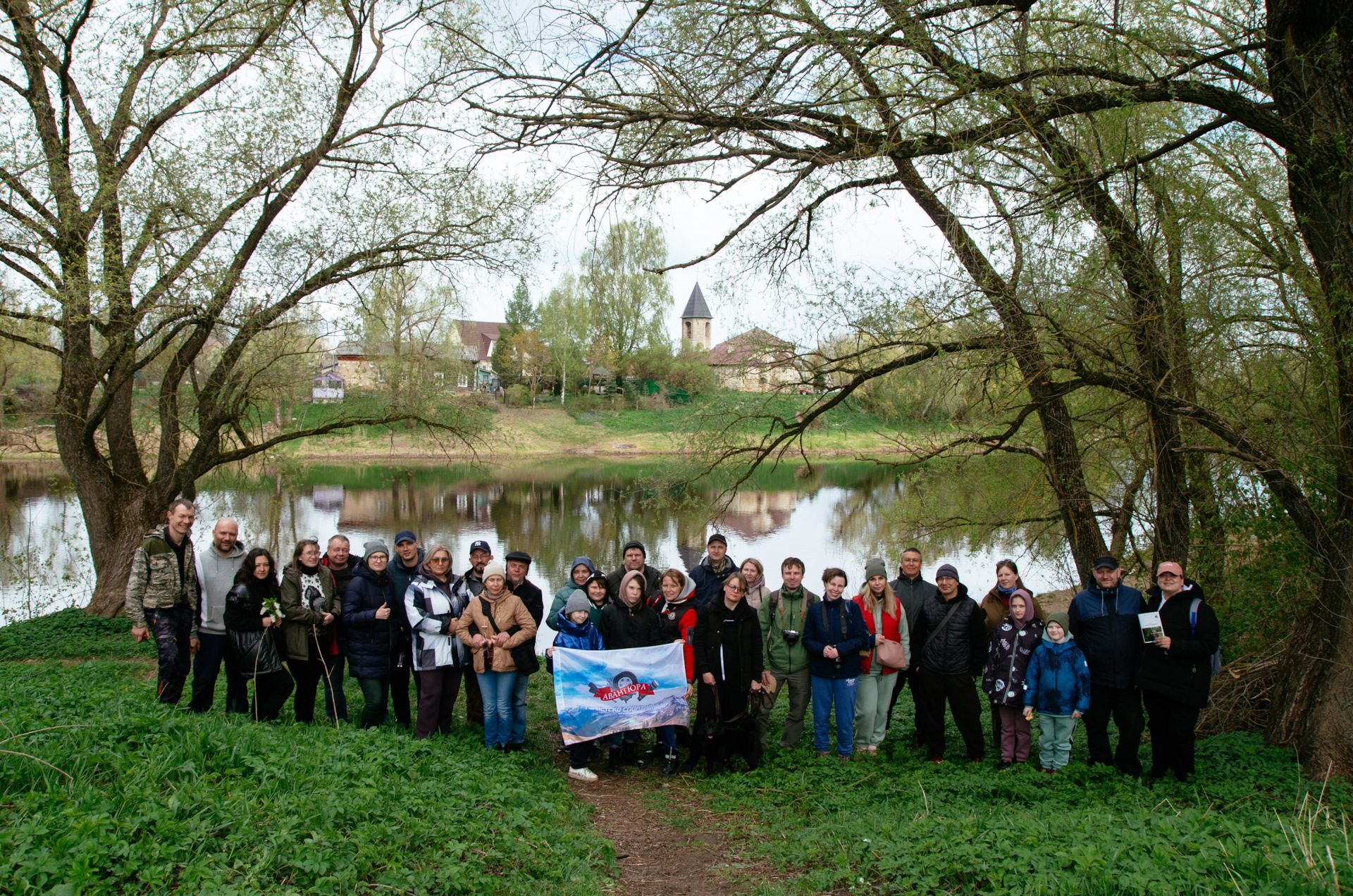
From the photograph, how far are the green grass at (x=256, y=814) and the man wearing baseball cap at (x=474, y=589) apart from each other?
130 cm

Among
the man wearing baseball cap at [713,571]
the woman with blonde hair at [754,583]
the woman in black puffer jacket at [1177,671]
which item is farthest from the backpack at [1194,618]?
the man wearing baseball cap at [713,571]

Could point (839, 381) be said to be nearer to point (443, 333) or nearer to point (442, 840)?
point (442, 840)

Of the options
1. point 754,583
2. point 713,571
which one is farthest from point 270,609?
point 754,583

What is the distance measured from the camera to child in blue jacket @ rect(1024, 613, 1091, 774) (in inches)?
240

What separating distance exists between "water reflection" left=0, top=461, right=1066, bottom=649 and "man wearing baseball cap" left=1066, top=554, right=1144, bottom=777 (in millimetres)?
4403

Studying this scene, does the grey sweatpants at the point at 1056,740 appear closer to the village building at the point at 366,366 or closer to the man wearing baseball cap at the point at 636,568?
the man wearing baseball cap at the point at 636,568

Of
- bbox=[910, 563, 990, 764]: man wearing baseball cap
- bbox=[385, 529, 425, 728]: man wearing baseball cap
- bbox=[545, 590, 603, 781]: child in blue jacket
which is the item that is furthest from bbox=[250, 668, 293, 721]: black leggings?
bbox=[910, 563, 990, 764]: man wearing baseball cap

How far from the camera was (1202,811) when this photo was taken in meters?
5.12

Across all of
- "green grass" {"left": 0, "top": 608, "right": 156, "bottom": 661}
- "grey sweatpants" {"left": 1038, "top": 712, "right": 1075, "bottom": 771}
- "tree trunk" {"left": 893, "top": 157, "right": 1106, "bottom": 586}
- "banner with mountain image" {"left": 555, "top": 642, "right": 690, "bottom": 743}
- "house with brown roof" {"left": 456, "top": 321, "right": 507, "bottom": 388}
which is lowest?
"green grass" {"left": 0, "top": 608, "right": 156, "bottom": 661}

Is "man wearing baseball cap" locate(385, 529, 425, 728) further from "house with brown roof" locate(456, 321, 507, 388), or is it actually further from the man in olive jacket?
"house with brown roof" locate(456, 321, 507, 388)

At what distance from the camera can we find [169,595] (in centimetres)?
601

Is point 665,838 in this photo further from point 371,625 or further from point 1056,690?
point 1056,690

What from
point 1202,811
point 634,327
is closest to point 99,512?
point 1202,811

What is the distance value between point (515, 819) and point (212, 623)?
2952mm
